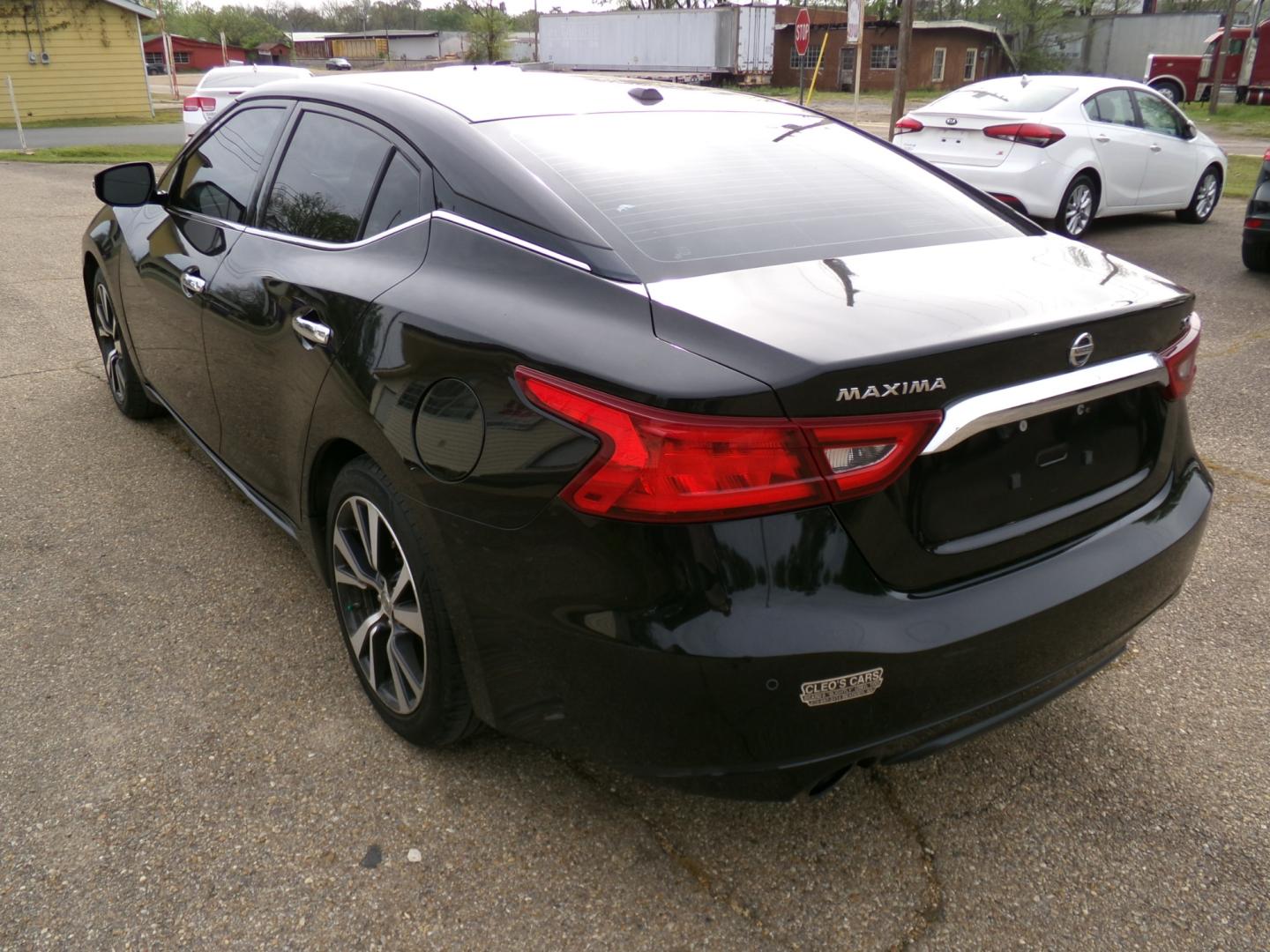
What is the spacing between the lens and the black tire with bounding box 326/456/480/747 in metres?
2.36

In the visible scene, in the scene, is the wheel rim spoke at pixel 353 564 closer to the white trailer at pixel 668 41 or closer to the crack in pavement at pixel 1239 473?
the crack in pavement at pixel 1239 473

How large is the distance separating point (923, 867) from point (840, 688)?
0.67 m

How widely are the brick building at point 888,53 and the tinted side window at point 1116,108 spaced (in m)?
42.2

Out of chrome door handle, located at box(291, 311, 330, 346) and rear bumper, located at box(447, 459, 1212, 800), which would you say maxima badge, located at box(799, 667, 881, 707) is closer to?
rear bumper, located at box(447, 459, 1212, 800)

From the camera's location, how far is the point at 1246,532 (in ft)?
12.9

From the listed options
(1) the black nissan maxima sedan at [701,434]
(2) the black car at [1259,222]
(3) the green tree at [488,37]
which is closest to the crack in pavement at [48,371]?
(1) the black nissan maxima sedan at [701,434]

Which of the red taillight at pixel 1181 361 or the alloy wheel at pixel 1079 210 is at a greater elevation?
the red taillight at pixel 1181 361

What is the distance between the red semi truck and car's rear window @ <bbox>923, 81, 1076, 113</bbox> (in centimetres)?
Answer: 2703

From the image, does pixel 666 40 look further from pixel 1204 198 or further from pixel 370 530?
pixel 370 530

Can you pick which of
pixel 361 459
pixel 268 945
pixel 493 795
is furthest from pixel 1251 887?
pixel 361 459

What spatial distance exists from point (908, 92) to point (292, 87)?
51.4 meters

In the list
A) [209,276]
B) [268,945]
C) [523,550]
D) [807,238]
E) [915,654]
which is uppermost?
[807,238]

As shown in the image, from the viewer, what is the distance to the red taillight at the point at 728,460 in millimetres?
1803

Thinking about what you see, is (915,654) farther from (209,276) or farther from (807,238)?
(209,276)
